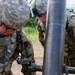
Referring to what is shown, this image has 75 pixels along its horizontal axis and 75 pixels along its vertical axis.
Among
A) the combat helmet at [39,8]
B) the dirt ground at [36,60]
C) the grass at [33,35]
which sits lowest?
the grass at [33,35]

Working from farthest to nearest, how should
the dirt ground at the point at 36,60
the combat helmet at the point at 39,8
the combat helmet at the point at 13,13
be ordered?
the dirt ground at the point at 36,60 → the combat helmet at the point at 39,8 → the combat helmet at the point at 13,13

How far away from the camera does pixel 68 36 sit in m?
4.65

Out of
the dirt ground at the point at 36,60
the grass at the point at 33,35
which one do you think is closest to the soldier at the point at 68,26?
the dirt ground at the point at 36,60

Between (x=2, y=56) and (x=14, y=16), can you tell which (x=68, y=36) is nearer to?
(x=2, y=56)

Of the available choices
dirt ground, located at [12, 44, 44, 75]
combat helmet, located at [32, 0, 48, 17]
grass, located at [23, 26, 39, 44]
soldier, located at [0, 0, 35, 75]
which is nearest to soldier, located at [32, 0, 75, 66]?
combat helmet, located at [32, 0, 48, 17]


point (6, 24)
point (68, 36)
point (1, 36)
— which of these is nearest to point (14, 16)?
point (6, 24)

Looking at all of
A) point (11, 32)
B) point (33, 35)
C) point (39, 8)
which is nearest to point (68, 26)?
point (39, 8)

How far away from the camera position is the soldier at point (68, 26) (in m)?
4.08

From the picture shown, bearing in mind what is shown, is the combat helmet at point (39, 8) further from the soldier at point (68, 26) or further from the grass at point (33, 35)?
the grass at point (33, 35)

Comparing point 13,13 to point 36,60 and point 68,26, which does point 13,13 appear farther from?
point 36,60

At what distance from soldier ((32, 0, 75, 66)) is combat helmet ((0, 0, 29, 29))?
76 centimetres

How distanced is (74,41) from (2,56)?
132 centimetres

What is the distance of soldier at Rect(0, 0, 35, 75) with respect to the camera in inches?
129

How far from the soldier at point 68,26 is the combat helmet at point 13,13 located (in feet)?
2.50
